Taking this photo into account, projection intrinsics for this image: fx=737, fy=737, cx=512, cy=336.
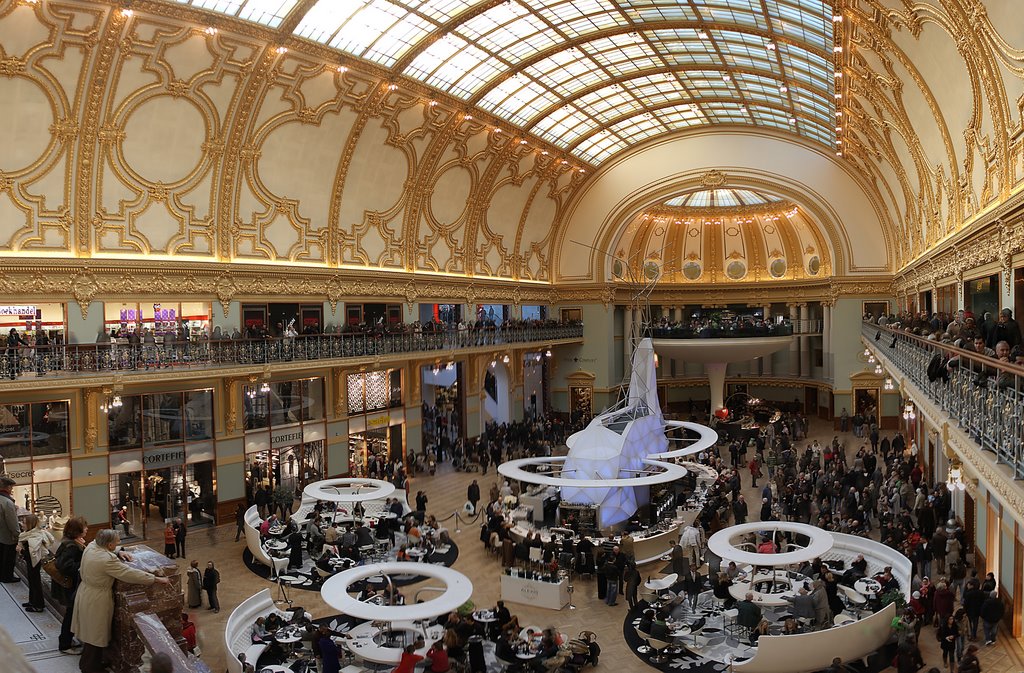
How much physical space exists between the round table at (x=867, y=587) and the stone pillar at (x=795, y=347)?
31271 mm

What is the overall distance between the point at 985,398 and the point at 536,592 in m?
10.9

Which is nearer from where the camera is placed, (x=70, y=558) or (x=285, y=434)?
(x=70, y=558)

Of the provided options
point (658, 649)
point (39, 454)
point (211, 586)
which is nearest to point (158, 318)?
point (39, 454)

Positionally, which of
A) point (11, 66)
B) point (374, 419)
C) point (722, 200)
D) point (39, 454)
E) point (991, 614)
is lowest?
point (991, 614)

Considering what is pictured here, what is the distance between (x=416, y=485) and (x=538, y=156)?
60.5ft

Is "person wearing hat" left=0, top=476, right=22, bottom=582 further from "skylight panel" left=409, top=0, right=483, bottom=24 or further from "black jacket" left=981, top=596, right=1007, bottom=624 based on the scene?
"skylight panel" left=409, top=0, right=483, bottom=24

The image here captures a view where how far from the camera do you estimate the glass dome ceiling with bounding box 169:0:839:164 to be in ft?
78.3

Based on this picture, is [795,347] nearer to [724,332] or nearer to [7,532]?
[724,332]

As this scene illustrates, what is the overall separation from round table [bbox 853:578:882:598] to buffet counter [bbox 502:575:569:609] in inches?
246

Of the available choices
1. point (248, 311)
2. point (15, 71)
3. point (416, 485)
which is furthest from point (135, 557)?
point (416, 485)

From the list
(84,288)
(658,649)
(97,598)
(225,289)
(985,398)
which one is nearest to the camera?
(97,598)

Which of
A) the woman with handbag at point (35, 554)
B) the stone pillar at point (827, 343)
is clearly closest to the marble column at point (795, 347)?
the stone pillar at point (827, 343)

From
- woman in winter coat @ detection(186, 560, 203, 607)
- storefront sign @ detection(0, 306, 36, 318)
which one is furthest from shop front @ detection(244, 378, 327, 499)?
woman in winter coat @ detection(186, 560, 203, 607)

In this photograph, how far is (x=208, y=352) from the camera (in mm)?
21703
